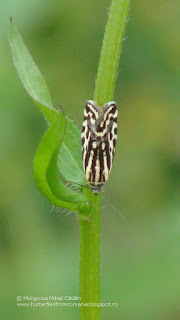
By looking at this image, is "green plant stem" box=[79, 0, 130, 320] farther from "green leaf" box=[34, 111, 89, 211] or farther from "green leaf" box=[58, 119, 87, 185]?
"green leaf" box=[58, 119, 87, 185]

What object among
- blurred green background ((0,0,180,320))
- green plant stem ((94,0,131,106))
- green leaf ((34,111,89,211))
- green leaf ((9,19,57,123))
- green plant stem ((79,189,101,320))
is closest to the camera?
green leaf ((34,111,89,211))

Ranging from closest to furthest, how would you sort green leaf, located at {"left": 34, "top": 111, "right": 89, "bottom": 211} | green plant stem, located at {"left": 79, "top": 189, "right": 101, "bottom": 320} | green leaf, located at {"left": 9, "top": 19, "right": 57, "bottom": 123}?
green leaf, located at {"left": 34, "top": 111, "right": 89, "bottom": 211} < green plant stem, located at {"left": 79, "top": 189, "right": 101, "bottom": 320} < green leaf, located at {"left": 9, "top": 19, "right": 57, "bottom": 123}

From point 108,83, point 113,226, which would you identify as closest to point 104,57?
point 108,83

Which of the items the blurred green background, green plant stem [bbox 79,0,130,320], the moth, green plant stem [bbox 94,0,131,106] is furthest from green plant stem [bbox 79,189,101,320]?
the blurred green background

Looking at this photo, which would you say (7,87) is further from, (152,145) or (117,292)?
(117,292)

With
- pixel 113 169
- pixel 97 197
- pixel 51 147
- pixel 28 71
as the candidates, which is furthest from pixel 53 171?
Result: pixel 113 169

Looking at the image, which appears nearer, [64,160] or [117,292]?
[64,160]

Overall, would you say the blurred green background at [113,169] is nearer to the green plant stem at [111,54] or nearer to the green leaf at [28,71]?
the green leaf at [28,71]

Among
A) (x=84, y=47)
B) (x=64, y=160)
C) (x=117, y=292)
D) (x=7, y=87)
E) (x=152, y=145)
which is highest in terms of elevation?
(x=84, y=47)
